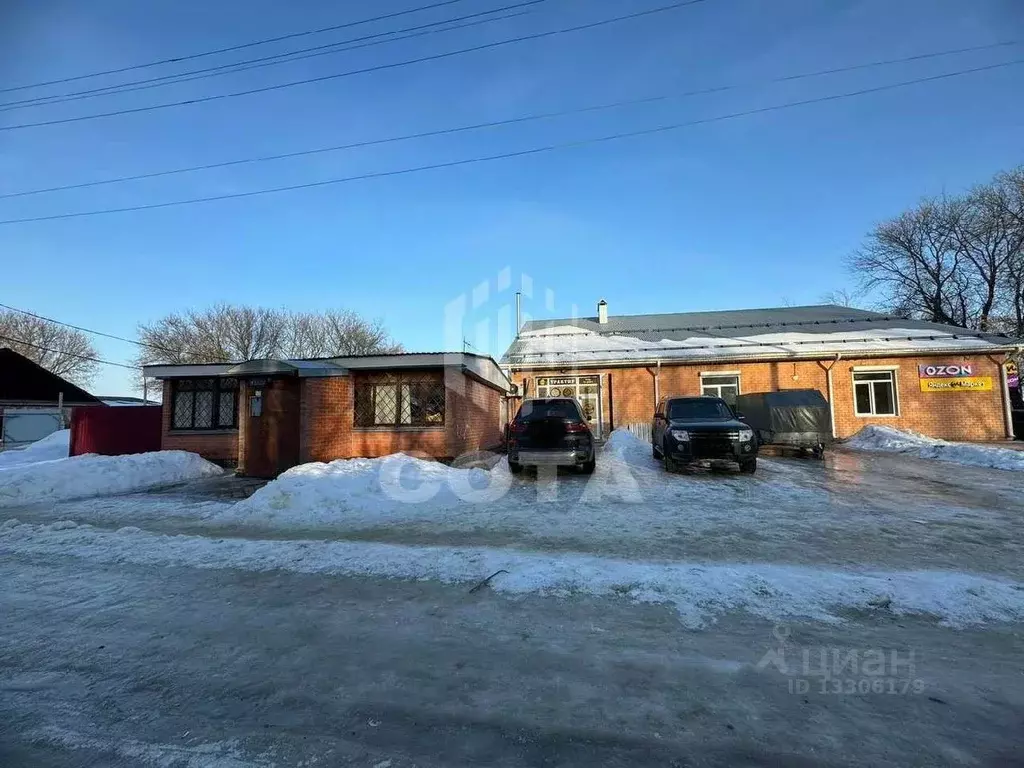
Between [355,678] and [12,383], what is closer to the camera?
[355,678]

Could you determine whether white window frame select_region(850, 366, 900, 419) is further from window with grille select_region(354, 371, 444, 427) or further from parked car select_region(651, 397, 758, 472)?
window with grille select_region(354, 371, 444, 427)

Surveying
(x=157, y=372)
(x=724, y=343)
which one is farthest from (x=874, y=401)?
(x=157, y=372)

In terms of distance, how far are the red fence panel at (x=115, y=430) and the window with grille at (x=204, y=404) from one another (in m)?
0.69

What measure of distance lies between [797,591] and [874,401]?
20.0 meters

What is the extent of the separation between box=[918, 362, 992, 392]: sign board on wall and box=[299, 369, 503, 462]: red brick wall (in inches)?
714

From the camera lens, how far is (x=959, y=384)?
1945cm

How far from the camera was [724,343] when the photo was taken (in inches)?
856

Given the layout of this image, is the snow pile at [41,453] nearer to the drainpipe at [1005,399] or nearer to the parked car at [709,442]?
the parked car at [709,442]

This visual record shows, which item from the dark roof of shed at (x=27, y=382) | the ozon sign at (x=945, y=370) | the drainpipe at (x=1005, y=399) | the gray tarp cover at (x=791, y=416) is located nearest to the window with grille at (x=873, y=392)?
the ozon sign at (x=945, y=370)

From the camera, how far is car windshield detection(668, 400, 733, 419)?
12086 mm

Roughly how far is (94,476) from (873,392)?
82.9 feet

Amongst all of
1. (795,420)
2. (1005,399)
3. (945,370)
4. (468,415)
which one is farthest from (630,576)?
(1005,399)

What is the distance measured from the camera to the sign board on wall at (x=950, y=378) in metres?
19.3

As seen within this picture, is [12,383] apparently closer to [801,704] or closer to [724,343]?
[724,343]
